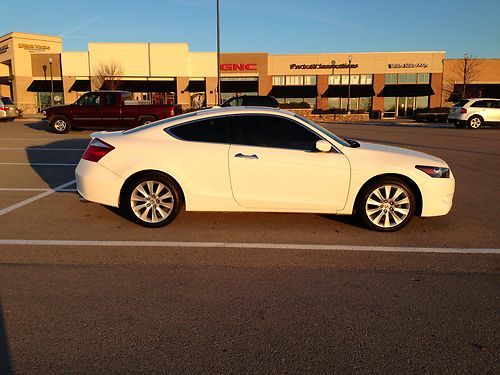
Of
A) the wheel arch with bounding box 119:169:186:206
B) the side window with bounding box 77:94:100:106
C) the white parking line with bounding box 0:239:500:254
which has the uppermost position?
the side window with bounding box 77:94:100:106

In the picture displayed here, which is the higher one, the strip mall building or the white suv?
the strip mall building

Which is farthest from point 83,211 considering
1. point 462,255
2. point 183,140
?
point 462,255

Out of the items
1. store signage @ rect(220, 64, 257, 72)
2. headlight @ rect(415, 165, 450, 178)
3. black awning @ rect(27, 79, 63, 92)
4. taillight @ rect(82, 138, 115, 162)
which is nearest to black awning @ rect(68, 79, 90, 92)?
black awning @ rect(27, 79, 63, 92)

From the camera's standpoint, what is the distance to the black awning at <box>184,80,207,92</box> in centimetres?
4844

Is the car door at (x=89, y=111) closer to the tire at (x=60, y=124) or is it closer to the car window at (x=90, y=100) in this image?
the car window at (x=90, y=100)

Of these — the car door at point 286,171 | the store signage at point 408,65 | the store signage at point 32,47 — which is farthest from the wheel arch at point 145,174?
the store signage at point 32,47

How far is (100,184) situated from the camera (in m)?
5.61

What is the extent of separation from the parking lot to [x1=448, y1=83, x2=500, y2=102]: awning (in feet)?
161

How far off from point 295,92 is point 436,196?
149 feet

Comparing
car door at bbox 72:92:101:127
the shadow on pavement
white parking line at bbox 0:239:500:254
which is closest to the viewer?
the shadow on pavement

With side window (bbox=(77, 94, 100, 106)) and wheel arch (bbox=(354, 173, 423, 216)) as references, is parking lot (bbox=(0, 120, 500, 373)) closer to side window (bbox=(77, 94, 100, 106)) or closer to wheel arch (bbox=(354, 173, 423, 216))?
wheel arch (bbox=(354, 173, 423, 216))

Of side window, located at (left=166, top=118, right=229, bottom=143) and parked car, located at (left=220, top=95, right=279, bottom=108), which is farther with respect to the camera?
parked car, located at (left=220, top=95, right=279, bottom=108)

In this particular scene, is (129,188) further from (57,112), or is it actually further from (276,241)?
(57,112)

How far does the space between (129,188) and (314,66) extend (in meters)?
46.6
